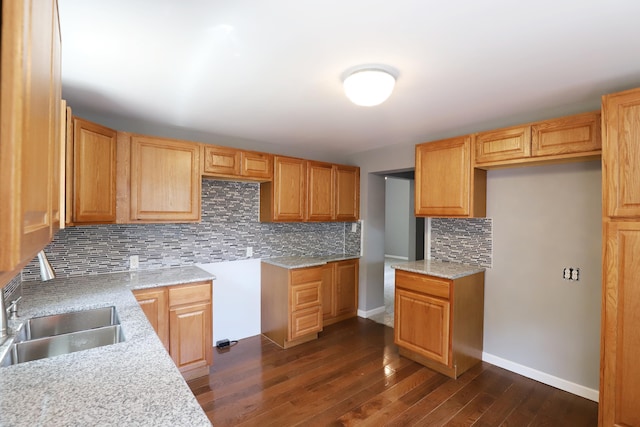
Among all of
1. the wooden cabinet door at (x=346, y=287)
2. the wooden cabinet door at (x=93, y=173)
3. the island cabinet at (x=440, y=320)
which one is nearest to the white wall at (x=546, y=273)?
the island cabinet at (x=440, y=320)

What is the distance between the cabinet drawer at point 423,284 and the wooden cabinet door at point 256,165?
5.80 feet

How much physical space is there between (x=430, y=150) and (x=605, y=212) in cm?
150

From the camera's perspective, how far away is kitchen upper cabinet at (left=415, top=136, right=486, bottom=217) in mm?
2783

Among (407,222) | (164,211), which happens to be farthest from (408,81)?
(407,222)

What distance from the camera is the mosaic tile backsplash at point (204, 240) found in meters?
2.53

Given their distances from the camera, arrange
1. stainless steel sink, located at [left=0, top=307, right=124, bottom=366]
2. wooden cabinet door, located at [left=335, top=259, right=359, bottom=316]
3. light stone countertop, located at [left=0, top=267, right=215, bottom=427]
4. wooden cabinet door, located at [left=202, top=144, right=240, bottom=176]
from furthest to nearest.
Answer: wooden cabinet door, located at [left=335, top=259, right=359, bottom=316] < wooden cabinet door, located at [left=202, top=144, right=240, bottom=176] < stainless steel sink, located at [left=0, top=307, right=124, bottom=366] < light stone countertop, located at [left=0, top=267, right=215, bottom=427]

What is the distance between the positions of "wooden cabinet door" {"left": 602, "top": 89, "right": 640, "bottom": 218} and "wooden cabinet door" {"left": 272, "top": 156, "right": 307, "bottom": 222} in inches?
105

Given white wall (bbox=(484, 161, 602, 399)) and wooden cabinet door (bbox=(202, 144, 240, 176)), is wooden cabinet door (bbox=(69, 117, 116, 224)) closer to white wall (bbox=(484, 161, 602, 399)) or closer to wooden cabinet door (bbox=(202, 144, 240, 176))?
→ wooden cabinet door (bbox=(202, 144, 240, 176))

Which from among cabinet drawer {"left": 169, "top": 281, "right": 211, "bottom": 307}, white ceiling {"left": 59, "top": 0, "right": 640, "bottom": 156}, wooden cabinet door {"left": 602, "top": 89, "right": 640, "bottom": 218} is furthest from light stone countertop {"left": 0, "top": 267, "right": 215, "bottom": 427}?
wooden cabinet door {"left": 602, "top": 89, "right": 640, "bottom": 218}

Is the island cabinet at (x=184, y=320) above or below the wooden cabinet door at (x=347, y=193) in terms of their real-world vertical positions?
below

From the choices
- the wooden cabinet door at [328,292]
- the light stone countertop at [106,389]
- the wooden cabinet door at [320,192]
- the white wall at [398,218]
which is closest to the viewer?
the light stone countertop at [106,389]

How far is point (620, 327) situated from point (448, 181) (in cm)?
159

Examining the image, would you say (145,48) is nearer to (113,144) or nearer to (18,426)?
(113,144)

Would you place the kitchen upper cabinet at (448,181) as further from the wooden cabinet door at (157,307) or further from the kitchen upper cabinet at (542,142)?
the wooden cabinet door at (157,307)
